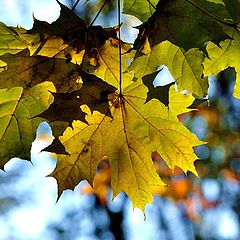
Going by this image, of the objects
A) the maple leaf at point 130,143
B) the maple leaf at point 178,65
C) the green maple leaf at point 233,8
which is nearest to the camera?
the green maple leaf at point 233,8

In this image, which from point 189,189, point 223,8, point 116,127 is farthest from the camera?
point 189,189

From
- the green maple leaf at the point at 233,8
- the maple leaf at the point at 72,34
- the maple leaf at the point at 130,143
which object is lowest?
the maple leaf at the point at 130,143

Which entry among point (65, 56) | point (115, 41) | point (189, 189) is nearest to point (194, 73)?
point (115, 41)

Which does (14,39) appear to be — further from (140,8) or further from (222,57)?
(222,57)

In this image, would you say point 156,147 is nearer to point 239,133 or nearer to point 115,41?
point 115,41

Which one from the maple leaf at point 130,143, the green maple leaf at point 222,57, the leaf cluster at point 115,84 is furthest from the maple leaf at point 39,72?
the green maple leaf at point 222,57

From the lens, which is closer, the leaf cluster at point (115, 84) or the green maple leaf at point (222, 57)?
the leaf cluster at point (115, 84)

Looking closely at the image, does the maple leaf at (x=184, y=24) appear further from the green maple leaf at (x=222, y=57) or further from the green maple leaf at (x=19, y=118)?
the green maple leaf at (x=19, y=118)
